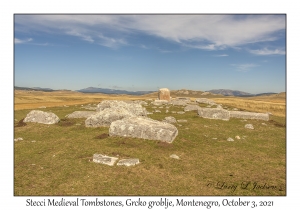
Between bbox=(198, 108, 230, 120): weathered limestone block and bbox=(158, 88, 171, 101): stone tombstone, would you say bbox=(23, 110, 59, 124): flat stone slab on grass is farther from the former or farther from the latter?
bbox=(158, 88, 171, 101): stone tombstone

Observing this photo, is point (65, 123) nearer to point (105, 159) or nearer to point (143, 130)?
point (143, 130)

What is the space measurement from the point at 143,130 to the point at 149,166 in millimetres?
4874

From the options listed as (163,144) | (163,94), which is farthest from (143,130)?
(163,94)

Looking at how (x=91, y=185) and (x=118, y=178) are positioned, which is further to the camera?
(x=118, y=178)

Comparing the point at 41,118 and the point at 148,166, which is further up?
the point at 41,118

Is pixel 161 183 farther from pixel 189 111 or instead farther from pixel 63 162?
pixel 189 111

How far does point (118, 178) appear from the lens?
1047 centimetres

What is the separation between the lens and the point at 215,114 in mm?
29438

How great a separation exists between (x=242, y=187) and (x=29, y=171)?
37.8 ft

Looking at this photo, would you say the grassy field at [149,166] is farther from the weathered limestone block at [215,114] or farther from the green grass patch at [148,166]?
the weathered limestone block at [215,114]

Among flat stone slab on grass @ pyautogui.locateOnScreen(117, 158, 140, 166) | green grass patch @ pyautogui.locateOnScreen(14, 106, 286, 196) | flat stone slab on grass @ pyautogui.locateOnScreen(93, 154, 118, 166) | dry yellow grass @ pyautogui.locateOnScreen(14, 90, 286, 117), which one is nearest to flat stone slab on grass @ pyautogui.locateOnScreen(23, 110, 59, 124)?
green grass patch @ pyautogui.locateOnScreen(14, 106, 286, 196)

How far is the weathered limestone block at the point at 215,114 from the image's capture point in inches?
1142

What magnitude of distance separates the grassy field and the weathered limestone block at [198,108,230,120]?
9229 mm

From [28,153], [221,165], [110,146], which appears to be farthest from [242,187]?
[28,153]
